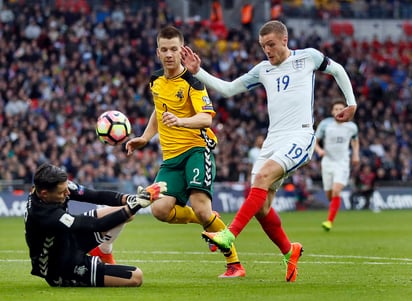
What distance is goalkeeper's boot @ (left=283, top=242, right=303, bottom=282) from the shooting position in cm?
1076

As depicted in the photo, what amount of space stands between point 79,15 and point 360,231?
686 inches

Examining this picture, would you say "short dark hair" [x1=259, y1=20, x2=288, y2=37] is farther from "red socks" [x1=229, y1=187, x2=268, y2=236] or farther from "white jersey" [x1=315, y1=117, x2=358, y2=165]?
"white jersey" [x1=315, y1=117, x2=358, y2=165]

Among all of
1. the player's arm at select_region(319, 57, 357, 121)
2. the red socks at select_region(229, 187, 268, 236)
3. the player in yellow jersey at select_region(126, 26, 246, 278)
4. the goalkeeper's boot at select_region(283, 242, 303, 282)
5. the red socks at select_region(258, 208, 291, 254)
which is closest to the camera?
the red socks at select_region(229, 187, 268, 236)

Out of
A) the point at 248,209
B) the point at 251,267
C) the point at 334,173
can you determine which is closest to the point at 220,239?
the point at 248,209

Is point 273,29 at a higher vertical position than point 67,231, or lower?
higher

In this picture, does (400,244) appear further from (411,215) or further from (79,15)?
(79,15)

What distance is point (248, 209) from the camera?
10.4 metres

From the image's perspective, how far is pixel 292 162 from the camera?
10773 millimetres

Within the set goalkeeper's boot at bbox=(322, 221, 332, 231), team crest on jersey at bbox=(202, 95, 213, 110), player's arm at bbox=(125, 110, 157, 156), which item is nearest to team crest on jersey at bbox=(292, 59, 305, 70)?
team crest on jersey at bbox=(202, 95, 213, 110)

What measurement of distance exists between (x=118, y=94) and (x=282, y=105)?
74.2ft

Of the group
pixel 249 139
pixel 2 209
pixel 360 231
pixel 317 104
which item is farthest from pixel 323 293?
pixel 317 104

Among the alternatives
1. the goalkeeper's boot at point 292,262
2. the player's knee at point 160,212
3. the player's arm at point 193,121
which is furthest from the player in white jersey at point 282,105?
the player's knee at point 160,212

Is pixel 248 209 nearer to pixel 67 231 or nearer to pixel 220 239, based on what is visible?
pixel 220 239

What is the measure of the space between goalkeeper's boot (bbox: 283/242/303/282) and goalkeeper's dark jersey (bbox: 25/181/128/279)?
2201 mm
